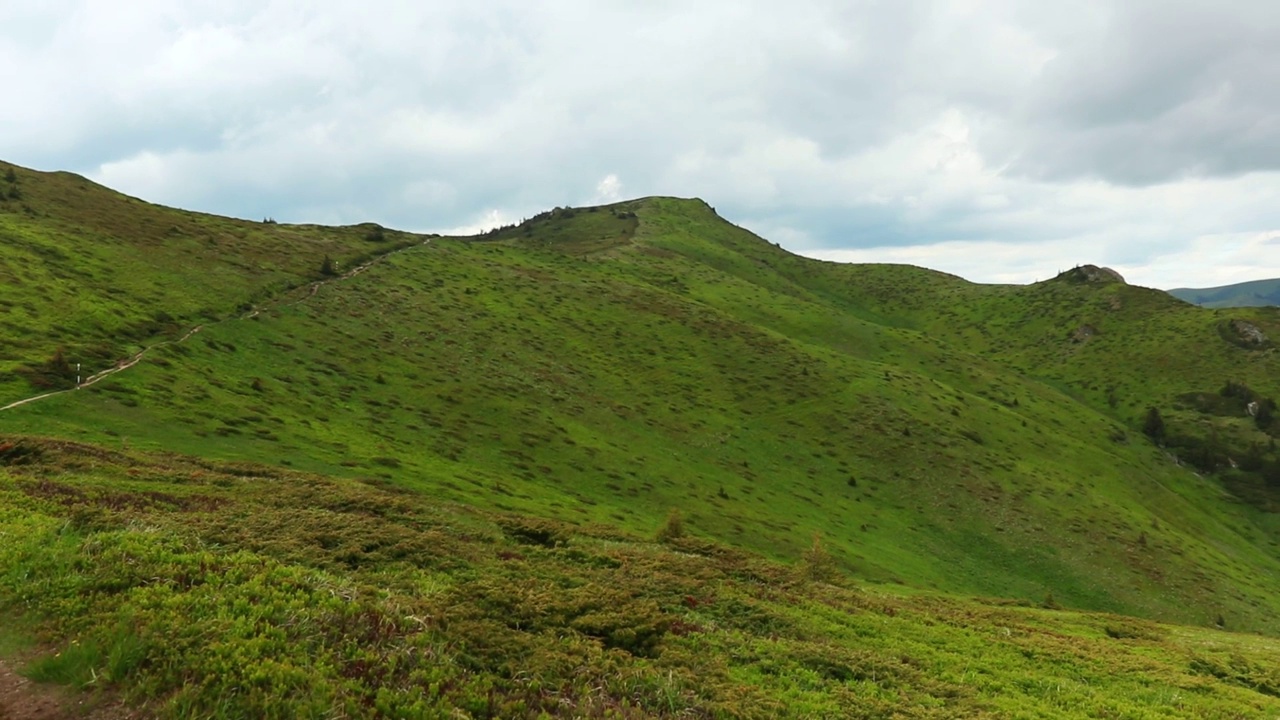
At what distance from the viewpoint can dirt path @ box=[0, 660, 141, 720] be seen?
30.1 feet

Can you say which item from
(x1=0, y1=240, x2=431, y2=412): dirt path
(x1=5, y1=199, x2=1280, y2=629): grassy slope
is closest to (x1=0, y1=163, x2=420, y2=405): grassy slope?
(x1=0, y1=240, x2=431, y2=412): dirt path

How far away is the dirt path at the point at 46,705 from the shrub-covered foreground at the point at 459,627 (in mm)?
239

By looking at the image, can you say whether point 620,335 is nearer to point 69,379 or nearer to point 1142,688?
point 69,379

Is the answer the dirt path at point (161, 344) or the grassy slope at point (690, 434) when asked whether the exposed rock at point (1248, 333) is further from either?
the dirt path at point (161, 344)

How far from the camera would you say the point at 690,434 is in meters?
78.9

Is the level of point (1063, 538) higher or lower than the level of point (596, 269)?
lower

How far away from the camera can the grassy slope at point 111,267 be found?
49.9 m

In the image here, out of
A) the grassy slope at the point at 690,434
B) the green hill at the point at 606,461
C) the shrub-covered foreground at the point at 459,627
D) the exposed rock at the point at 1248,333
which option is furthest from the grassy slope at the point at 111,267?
the exposed rock at the point at 1248,333

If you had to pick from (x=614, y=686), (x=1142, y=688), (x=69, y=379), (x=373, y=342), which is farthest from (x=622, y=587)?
(x=373, y=342)

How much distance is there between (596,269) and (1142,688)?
136622 mm

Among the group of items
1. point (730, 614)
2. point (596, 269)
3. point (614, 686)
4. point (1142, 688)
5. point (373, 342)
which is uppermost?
point (596, 269)

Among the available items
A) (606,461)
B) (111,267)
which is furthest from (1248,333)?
(111,267)

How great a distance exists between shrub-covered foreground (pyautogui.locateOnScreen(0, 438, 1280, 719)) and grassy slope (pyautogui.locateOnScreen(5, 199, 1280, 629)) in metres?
17.2

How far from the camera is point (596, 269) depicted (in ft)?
493
